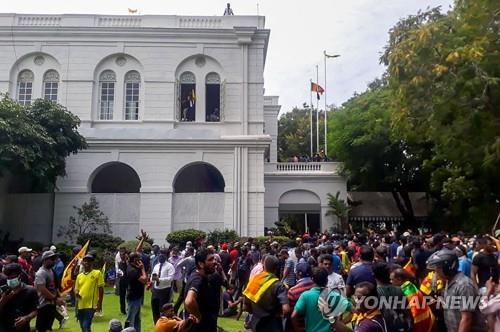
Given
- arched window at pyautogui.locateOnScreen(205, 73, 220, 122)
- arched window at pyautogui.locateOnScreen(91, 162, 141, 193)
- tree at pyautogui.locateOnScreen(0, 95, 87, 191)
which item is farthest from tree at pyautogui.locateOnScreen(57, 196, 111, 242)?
arched window at pyautogui.locateOnScreen(205, 73, 220, 122)

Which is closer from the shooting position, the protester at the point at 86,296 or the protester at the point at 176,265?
the protester at the point at 86,296

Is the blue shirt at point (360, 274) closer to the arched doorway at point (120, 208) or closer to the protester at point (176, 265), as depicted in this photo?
the protester at point (176, 265)

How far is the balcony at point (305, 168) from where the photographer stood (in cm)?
3022

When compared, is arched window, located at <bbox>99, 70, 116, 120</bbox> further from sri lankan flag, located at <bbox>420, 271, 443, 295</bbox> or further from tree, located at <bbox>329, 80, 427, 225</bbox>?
sri lankan flag, located at <bbox>420, 271, 443, 295</bbox>

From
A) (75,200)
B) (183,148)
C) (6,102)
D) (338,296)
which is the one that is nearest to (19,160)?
(6,102)

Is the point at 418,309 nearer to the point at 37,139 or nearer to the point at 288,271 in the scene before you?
the point at 288,271

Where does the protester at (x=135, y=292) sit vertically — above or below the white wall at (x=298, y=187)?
below

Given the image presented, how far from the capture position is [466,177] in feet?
76.2

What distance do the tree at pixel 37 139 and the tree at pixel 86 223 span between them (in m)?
1.97

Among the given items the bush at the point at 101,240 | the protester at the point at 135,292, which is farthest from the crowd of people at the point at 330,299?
the bush at the point at 101,240

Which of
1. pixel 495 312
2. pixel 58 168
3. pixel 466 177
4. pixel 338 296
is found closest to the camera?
pixel 495 312

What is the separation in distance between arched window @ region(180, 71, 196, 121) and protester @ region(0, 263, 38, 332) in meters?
22.4

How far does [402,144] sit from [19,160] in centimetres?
1970

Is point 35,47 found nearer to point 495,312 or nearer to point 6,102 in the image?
point 6,102
